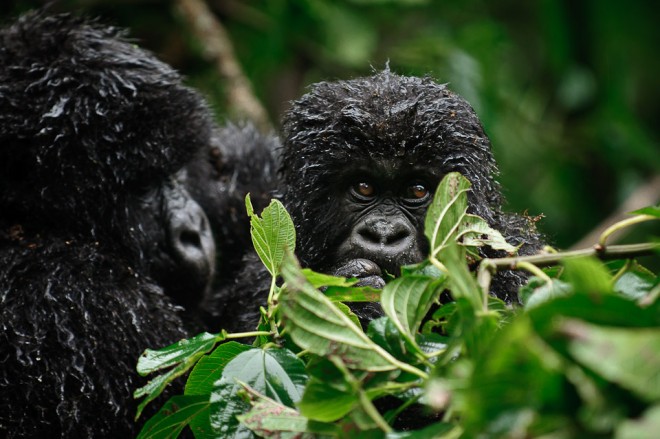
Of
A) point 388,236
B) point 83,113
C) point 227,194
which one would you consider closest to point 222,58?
point 227,194

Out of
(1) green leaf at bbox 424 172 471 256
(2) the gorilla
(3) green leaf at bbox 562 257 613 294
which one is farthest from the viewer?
(2) the gorilla

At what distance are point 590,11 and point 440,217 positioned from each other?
14.3 feet

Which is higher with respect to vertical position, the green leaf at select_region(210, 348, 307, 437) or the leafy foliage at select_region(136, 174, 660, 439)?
the leafy foliage at select_region(136, 174, 660, 439)

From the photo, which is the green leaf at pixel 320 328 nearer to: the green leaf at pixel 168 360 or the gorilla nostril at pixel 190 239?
the green leaf at pixel 168 360

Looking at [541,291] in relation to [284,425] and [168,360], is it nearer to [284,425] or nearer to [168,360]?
[284,425]

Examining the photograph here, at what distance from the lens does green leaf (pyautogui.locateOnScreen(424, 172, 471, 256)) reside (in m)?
1.23

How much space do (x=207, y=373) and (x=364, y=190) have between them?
0.65 metres

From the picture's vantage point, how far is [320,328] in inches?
43.6

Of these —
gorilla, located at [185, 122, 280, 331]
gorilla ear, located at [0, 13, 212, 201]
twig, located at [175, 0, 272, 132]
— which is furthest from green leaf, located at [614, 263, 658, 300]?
twig, located at [175, 0, 272, 132]

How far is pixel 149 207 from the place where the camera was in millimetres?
2422

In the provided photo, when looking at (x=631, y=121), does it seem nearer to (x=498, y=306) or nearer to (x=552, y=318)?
(x=498, y=306)

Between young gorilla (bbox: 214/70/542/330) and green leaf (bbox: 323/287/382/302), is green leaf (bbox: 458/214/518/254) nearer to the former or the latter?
green leaf (bbox: 323/287/382/302)

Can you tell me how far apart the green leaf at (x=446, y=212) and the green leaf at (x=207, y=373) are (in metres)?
0.38

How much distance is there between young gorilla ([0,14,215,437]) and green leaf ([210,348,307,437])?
0.80 m
